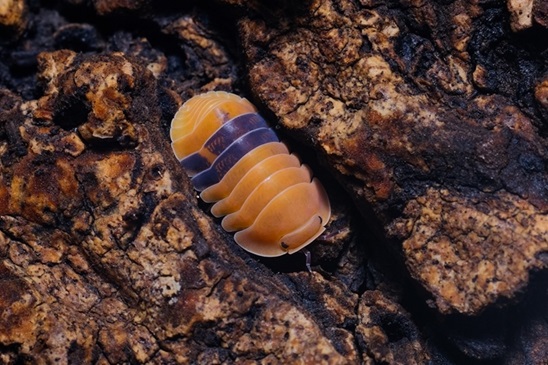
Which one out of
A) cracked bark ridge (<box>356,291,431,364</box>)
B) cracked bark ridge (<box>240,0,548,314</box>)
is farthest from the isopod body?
cracked bark ridge (<box>356,291,431,364</box>)

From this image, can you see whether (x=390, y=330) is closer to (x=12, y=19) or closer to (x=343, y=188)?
(x=343, y=188)

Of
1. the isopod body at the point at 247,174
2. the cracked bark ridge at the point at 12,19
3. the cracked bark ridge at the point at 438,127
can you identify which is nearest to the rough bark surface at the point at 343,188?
the cracked bark ridge at the point at 438,127

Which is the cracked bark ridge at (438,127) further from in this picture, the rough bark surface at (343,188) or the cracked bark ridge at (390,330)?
the cracked bark ridge at (390,330)

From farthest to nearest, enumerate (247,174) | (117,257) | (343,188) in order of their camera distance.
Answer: (247,174) < (343,188) < (117,257)

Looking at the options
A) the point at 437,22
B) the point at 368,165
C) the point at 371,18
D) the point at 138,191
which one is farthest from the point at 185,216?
the point at 437,22

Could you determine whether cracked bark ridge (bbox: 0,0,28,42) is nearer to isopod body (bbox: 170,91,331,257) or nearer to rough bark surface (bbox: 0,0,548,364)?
rough bark surface (bbox: 0,0,548,364)

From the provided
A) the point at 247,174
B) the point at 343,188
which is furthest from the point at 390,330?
the point at 247,174

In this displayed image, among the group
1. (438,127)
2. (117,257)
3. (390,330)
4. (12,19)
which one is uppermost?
(438,127)

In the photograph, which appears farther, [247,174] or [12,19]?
[12,19]
